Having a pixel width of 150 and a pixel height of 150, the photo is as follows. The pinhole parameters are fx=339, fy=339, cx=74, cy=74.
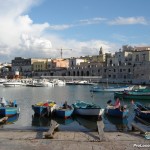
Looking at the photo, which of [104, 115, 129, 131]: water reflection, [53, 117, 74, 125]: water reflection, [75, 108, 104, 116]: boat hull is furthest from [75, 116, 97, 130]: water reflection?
[104, 115, 129, 131]: water reflection

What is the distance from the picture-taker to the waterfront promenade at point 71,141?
59.0 ft

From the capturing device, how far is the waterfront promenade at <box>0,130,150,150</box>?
18.0 meters

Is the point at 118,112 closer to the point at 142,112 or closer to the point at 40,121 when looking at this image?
the point at 142,112

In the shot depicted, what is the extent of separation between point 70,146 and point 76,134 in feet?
12.3

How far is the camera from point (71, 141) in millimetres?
19359

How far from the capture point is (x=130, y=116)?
34312 mm

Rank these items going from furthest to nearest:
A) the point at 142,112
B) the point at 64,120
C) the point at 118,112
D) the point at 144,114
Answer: the point at 118,112 → the point at 142,112 → the point at 144,114 → the point at 64,120

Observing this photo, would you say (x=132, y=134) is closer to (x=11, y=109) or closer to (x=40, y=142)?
(x=40, y=142)

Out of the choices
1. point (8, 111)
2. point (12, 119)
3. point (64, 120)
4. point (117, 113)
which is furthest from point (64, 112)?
point (8, 111)

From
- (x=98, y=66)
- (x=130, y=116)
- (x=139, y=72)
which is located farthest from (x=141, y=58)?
(x=130, y=116)

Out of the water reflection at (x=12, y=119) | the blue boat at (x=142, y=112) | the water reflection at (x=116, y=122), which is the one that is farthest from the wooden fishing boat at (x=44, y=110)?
the blue boat at (x=142, y=112)

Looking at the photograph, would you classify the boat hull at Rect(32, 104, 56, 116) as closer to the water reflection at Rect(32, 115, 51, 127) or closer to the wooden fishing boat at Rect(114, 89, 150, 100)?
the water reflection at Rect(32, 115, 51, 127)

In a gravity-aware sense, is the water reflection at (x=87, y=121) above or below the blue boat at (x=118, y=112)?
below

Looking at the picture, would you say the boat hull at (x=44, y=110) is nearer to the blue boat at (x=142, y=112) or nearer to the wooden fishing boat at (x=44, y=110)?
the wooden fishing boat at (x=44, y=110)
